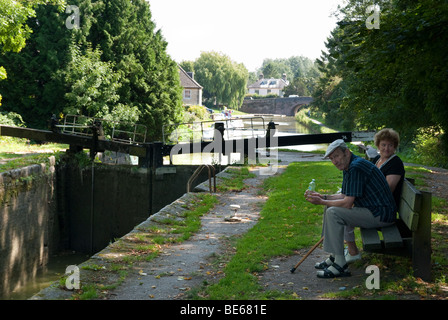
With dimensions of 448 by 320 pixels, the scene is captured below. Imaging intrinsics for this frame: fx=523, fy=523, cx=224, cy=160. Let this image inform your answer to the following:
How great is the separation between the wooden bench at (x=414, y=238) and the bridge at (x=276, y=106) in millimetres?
88213

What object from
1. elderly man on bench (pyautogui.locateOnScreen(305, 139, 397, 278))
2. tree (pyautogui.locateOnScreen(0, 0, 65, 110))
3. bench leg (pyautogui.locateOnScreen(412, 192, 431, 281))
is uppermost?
tree (pyautogui.locateOnScreen(0, 0, 65, 110))

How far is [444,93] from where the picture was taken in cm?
745

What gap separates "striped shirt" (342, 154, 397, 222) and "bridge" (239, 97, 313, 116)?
8809cm

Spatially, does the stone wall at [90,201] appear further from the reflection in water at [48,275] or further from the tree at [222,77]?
the tree at [222,77]

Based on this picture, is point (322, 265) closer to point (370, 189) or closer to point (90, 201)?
point (370, 189)

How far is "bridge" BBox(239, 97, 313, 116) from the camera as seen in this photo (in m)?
93.6

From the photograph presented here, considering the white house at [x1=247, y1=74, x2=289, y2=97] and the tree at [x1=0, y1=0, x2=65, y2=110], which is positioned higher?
the white house at [x1=247, y1=74, x2=289, y2=97]

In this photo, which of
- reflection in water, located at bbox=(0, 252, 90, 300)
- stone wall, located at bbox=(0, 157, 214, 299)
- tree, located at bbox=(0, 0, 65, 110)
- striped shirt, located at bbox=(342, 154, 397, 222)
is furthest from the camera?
tree, located at bbox=(0, 0, 65, 110)

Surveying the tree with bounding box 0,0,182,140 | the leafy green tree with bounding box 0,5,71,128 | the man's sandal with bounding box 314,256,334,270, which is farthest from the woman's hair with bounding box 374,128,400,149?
the leafy green tree with bounding box 0,5,71,128

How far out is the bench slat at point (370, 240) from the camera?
5.39 metres

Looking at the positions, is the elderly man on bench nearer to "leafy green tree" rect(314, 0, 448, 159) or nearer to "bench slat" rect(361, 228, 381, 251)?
"bench slat" rect(361, 228, 381, 251)

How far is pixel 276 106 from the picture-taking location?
95.6 meters
